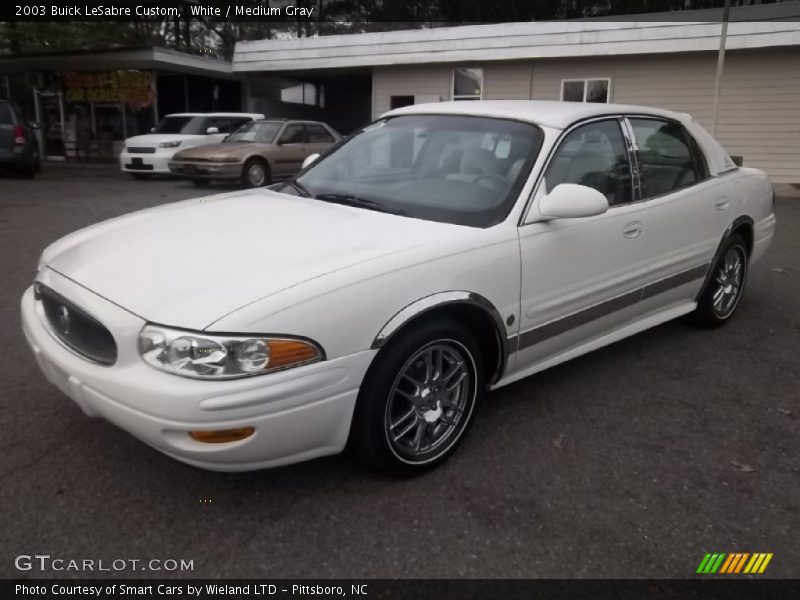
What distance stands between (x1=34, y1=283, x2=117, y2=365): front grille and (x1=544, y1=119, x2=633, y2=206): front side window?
2112 millimetres

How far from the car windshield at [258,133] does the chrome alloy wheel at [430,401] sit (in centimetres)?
1222

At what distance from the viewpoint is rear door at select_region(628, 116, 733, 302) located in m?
4.07

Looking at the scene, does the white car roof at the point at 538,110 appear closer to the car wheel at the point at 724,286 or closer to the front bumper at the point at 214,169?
the car wheel at the point at 724,286

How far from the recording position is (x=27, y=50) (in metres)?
22.8

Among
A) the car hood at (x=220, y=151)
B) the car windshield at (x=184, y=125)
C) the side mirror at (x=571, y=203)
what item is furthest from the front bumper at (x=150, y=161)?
the side mirror at (x=571, y=203)

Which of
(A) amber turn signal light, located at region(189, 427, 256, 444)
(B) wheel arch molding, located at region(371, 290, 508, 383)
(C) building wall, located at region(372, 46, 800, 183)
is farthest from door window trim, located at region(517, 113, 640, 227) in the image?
(C) building wall, located at region(372, 46, 800, 183)

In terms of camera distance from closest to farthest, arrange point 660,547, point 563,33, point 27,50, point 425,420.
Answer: point 660,547, point 425,420, point 563,33, point 27,50

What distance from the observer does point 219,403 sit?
2332 mm

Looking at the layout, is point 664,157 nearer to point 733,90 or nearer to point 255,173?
point 255,173

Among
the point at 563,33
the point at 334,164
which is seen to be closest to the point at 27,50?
the point at 563,33

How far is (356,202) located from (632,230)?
1530mm

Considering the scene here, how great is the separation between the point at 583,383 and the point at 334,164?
1935 mm

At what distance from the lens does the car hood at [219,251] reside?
2502 mm
